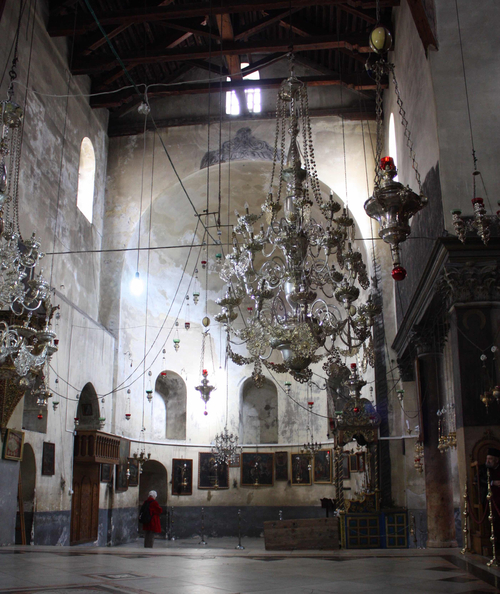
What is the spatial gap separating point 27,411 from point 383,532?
743 cm

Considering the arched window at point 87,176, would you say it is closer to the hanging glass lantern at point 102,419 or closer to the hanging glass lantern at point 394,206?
the hanging glass lantern at point 102,419

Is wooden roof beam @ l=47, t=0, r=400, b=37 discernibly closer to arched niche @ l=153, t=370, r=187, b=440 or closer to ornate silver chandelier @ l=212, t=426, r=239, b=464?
arched niche @ l=153, t=370, r=187, b=440

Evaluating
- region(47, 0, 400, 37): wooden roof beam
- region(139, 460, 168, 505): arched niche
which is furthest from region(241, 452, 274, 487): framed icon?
region(47, 0, 400, 37): wooden roof beam

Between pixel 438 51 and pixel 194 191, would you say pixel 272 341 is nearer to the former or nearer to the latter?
pixel 438 51

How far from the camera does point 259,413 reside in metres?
20.1

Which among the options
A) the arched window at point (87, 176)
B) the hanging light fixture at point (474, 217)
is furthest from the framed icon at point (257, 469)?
the hanging light fixture at point (474, 217)

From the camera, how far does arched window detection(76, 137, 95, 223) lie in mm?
15781

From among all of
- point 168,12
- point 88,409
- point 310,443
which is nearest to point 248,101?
point 168,12

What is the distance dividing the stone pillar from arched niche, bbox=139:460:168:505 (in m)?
8.99

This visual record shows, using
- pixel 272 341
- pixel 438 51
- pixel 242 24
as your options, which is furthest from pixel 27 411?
pixel 242 24

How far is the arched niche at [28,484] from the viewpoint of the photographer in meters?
11.2

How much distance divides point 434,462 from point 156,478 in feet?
31.1

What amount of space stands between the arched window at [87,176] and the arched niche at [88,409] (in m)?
4.38

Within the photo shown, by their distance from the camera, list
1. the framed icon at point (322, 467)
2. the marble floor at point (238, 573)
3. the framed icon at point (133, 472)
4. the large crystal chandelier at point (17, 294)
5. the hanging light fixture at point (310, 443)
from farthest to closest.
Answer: the framed icon at point (322, 467), the hanging light fixture at point (310, 443), the framed icon at point (133, 472), the large crystal chandelier at point (17, 294), the marble floor at point (238, 573)
